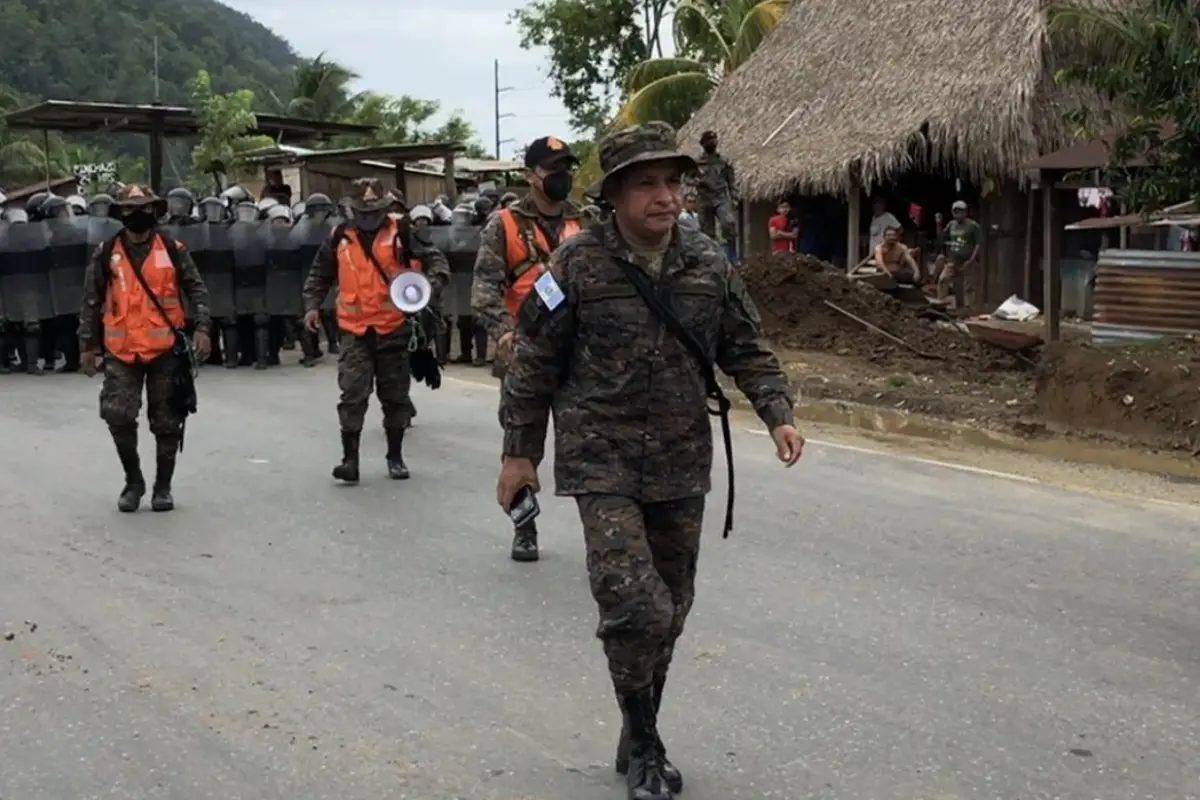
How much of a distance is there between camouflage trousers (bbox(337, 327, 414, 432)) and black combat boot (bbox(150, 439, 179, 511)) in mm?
1010

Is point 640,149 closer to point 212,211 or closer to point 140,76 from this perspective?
Result: point 212,211

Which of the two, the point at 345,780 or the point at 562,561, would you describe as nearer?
the point at 345,780

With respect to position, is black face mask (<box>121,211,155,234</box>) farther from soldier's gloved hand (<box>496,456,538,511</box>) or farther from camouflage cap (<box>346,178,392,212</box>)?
soldier's gloved hand (<box>496,456,538,511</box>)

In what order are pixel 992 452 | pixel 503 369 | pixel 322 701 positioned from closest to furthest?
pixel 322 701 < pixel 503 369 < pixel 992 452

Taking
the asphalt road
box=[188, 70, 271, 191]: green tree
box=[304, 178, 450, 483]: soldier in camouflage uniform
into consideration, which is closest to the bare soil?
the asphalt road

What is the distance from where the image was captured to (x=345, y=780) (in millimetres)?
4902

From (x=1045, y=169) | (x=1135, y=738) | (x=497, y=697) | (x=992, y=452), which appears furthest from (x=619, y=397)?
(x=1045, y=169)

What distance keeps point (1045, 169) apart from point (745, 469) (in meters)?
6.91

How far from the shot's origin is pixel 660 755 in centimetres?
462

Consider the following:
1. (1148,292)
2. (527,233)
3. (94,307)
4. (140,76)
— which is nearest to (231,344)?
(94,307)

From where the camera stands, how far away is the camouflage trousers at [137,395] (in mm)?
9000

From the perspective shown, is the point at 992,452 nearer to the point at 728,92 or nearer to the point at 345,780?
the point at 345,780

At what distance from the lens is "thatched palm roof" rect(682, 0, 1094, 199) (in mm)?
20516

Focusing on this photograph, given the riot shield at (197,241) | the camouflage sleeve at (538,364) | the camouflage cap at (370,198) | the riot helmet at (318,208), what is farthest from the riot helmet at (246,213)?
the camouflage sleeve at (538,364)
